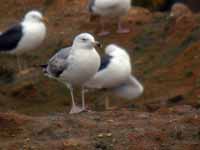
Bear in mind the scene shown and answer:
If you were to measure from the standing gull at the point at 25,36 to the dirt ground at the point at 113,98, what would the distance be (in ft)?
1.65

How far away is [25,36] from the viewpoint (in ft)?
53.2

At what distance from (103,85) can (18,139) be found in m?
4.09

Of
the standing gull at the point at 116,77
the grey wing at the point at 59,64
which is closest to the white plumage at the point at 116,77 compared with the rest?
the standing gull at the point at 116,77

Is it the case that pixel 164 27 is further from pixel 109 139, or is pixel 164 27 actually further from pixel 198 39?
pixel 109 139

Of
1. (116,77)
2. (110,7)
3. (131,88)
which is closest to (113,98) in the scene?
(131,88)

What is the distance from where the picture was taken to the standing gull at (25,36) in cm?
1620

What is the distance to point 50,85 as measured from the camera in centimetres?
1552

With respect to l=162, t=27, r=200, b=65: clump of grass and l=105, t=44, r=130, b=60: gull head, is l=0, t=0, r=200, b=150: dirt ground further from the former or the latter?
l=105, t=44, r=130, b=60: gull head

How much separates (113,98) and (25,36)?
8.99ft

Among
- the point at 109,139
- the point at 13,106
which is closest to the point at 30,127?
the point at 109,139

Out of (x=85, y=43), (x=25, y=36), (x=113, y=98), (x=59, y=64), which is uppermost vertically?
(x=85, y=43)

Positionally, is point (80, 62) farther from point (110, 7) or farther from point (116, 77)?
point (110, 7)

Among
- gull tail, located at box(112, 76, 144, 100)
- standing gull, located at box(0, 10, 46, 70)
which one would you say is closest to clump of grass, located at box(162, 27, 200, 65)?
standing gull, located at box(0, 10, 46, 70)

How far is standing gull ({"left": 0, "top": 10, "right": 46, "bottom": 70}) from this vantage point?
16.2 metres
